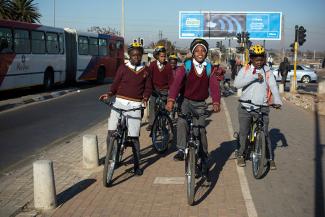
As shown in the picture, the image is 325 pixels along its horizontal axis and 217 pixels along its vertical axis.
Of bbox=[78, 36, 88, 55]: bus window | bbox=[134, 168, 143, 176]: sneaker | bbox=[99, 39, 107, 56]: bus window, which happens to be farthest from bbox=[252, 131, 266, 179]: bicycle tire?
bbox=[99, 39, 107, 56]: bus window

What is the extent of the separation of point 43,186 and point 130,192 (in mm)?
1144

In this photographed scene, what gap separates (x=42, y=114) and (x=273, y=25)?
123 ft

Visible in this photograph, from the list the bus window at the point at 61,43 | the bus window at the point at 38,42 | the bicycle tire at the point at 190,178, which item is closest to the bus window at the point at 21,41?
the bus window at the point at 38,42

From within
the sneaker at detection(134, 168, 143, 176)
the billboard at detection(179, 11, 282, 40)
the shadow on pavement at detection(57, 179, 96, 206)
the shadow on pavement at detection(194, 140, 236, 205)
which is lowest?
the shadow on pavement at detection(57, 179, 96, 206)

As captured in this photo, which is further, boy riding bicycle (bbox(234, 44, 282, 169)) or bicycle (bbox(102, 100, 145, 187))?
boy riding bicycle (bbox(234, 44, 282, 169))

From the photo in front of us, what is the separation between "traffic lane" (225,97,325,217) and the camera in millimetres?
5297

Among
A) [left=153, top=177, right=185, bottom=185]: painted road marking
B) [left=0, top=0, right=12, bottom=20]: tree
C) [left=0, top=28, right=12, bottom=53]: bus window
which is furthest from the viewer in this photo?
[left=0, top=0, right=12, bottom=20]: tree

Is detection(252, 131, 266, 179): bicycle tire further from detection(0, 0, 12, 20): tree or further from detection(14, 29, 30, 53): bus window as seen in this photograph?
detection(0, 0, 12, 20): tree

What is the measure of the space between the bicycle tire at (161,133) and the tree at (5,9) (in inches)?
1491

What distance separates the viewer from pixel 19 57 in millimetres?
17953

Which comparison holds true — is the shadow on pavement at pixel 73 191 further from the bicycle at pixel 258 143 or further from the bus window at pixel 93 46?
the bus window at pixel 93 46

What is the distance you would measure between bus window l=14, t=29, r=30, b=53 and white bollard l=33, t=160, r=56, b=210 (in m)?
13.6

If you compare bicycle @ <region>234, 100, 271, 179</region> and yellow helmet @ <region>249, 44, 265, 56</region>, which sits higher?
yellow helmet @ <region>249, 44, 265, 56</region>

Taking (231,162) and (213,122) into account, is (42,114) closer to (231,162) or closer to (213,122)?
(213,122)
